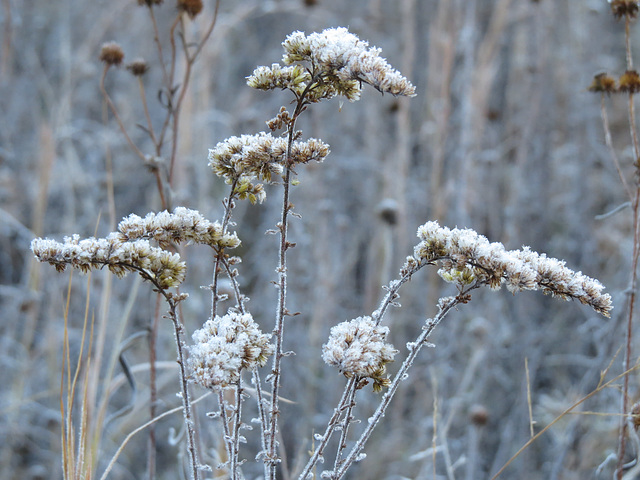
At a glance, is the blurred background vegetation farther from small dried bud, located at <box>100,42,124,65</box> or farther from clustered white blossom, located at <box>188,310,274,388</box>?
clustered white blossom, located at <box>188,310,274,388</box>

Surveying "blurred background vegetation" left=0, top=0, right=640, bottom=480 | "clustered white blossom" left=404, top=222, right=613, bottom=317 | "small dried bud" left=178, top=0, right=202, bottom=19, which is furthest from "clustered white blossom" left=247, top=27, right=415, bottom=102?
"blurred background vegetation" left=0, top=0, right=640, bottom=480

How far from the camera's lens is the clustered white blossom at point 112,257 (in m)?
0.83

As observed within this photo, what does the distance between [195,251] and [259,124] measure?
58.6 inches

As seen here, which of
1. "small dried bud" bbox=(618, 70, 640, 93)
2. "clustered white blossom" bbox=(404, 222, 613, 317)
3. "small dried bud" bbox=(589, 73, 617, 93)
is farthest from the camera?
"small dried bud" bbox=(589, 73, 617, 93)

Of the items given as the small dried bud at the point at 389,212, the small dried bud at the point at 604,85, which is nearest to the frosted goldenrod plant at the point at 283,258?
the small dried bud at the point at 604,85

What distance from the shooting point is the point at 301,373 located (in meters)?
3.51

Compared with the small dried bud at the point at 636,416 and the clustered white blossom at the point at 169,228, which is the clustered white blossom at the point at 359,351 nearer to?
the clustered white blossom at the point at 169,228

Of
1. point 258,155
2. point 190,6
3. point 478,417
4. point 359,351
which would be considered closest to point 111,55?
point 190,6

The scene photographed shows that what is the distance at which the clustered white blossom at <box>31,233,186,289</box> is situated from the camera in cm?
83

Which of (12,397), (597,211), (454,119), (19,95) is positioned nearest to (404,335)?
(454,119)

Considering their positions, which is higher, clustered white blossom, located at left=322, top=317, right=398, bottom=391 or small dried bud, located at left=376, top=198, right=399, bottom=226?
small dried bud, located at left=376, top=198, right=399, bottom=226

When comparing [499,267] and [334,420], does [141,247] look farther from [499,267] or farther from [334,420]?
[499,267]

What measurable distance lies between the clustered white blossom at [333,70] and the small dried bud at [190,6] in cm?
99

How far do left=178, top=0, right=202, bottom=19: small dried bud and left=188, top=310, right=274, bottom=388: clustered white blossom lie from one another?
4.13 ft
